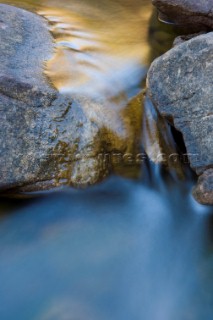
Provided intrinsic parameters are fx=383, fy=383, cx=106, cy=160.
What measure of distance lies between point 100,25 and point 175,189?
3.36 m

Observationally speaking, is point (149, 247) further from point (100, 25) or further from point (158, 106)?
point (100, 25)

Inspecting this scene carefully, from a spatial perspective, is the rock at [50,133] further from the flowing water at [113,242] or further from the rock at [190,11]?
the rock at [190,11]

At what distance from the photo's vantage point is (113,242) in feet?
12.3

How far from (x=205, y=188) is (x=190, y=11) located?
2.86m

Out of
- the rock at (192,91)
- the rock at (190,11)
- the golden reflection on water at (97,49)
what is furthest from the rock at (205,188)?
the rock at (190,11)

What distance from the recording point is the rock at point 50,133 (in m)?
3.83

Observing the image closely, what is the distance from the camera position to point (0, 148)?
12.4ft

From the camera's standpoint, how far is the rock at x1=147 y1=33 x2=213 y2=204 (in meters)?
3.70

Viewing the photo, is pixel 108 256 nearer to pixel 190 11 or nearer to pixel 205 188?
pixel 205 188

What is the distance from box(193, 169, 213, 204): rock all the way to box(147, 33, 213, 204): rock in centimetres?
6

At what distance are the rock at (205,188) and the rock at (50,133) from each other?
87 cm

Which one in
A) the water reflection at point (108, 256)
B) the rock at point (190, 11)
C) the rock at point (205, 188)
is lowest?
the water reflection at point (108, 256)

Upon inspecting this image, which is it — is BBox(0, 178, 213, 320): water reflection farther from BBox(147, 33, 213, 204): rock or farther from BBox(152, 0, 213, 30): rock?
BBox(152, 0, 213, 30): rock

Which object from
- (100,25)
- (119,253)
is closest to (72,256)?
(119,253)
